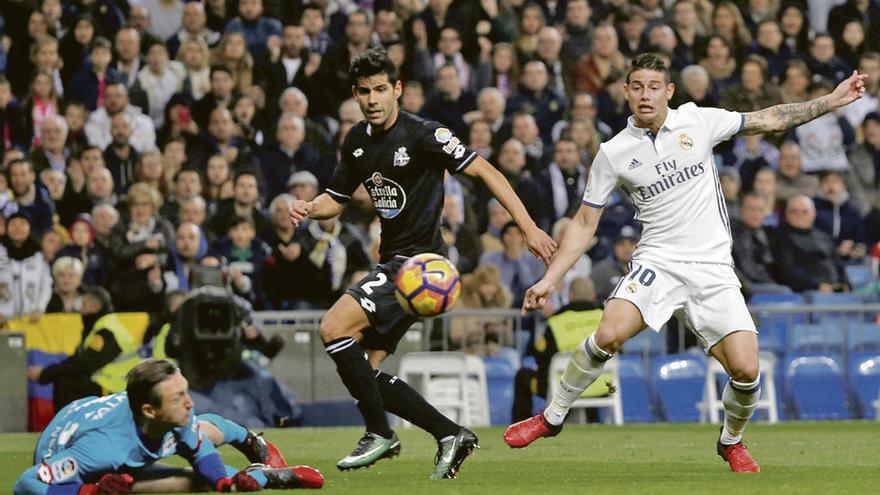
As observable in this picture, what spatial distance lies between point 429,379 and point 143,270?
3.20 m

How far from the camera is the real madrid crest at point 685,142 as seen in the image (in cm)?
1070

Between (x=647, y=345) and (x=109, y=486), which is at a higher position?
(x=109, y=486)

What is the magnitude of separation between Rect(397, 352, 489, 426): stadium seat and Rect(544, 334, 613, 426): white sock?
23.1 feet

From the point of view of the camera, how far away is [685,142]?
→ 1071cm

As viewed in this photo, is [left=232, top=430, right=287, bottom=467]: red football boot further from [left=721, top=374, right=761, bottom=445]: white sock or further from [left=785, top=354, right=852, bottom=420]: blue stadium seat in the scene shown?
[left=785, top=354, right=852, bottom=420]: blue stadium seat

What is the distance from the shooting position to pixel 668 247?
10711 mm

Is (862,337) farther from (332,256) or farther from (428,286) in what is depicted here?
(428,286)

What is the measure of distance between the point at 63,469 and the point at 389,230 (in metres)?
2.78

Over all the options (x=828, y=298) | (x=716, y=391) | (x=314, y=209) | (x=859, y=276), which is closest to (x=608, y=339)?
(x=314, y=209)

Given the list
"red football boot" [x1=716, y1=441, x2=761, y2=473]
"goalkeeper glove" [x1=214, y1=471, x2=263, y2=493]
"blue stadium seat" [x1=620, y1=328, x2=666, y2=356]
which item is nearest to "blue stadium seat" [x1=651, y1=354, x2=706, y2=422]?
"blue stadium seat" [x1=620, y1=328, x2=666, y2=356]

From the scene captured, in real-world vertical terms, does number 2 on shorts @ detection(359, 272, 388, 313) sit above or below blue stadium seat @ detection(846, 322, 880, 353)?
above

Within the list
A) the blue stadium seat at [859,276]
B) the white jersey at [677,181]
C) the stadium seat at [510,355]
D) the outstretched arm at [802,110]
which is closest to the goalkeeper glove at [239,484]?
the white jersey at [677,181]

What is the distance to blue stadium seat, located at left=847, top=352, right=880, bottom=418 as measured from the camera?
18938mm

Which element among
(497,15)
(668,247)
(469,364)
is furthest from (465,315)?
(668,247)
